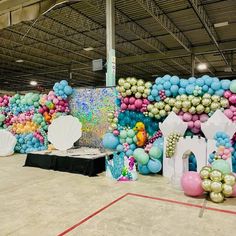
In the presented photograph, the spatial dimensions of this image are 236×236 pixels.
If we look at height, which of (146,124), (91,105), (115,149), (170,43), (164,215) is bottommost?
(164,215)

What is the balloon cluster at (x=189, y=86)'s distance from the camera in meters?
3.76

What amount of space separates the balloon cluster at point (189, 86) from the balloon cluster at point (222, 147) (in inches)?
27.6

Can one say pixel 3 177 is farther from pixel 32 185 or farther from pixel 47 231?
pixel 47 231

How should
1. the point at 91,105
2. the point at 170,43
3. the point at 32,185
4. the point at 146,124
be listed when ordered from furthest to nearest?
the point at 170,43
the point at 91,105
the point at 146,124
the point at 32,185

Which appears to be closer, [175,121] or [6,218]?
[6,218]

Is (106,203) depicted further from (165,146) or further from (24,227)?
(165,146)

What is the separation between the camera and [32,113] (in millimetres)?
6074

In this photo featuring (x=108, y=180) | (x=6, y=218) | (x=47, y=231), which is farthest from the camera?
(x=108, y=180)

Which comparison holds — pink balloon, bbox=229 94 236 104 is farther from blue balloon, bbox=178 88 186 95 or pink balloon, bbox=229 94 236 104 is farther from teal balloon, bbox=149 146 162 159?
teal balloon, bbox=149 146 162 159

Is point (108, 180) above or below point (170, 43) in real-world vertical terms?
below

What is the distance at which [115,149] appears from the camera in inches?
179

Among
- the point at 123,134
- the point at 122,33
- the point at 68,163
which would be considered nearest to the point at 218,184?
the point at 123,134

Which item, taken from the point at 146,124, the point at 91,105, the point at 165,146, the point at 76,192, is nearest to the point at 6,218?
the point at 76,192

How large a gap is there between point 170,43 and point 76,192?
971cm
